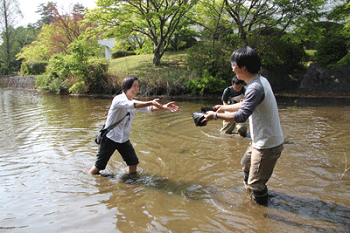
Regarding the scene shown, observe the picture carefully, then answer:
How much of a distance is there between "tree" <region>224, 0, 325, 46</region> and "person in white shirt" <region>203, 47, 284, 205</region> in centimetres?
1426

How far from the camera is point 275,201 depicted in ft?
11.6

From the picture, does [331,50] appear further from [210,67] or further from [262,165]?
[262,165]

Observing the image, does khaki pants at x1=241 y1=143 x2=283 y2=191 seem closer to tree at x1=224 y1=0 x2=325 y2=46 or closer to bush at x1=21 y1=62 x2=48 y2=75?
tree at x1=224 y1=0 x2=325 y2=46

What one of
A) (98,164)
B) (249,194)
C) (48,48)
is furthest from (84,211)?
(48,48)

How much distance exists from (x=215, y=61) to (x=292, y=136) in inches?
398

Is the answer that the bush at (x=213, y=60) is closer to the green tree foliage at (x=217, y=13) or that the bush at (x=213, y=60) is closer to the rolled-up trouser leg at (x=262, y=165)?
the green tree foliage at (x=217, y=13)

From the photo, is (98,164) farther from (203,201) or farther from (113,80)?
(113,80)

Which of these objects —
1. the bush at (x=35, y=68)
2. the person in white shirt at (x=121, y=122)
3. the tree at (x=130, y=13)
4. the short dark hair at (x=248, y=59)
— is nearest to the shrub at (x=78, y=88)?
the tree at (x=130, y=13)

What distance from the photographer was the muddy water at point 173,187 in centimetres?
313

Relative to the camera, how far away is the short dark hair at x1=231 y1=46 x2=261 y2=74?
2936 mm

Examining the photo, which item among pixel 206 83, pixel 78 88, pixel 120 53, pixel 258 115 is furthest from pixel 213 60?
pixel 120 53

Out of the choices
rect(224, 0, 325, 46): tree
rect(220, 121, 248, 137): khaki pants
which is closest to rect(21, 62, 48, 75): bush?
rect(224, 0, 325, 46): tree

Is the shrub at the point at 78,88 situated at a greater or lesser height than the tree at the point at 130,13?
lesser

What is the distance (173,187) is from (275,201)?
1604 mm
